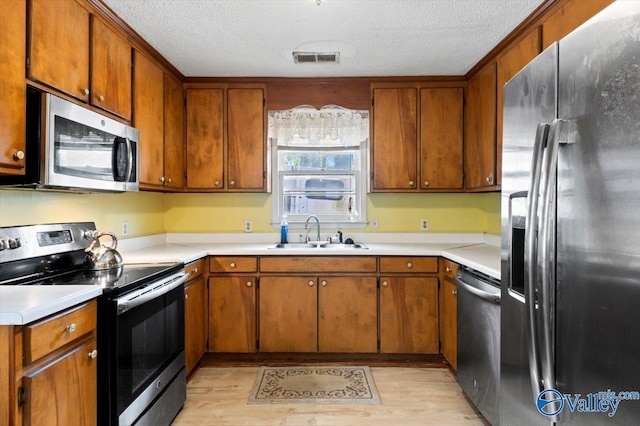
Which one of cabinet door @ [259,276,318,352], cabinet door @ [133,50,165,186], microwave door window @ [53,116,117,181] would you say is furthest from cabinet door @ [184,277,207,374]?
microwave door window @ [53,116,117,181]

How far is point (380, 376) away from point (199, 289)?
4.82 ft

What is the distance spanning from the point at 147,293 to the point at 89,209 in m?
1.01

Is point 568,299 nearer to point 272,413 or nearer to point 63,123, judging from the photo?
point 272,413

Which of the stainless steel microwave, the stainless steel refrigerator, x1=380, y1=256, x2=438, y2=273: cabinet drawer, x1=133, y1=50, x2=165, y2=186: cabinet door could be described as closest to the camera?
the stainless steel refrigerator

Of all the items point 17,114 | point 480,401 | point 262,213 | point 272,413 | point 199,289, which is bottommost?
point 272,413

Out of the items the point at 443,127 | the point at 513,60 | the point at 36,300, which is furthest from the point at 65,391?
the point at 443,127

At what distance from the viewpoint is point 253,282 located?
2.91 m

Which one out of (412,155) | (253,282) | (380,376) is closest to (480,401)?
(380,376)

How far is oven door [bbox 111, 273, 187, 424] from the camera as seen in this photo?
1.59 metres

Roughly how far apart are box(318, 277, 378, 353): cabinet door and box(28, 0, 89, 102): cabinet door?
201cm

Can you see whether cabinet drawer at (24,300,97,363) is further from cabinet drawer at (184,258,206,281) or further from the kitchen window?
the kitchen window

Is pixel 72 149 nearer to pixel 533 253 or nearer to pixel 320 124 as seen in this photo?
pixel 533 253

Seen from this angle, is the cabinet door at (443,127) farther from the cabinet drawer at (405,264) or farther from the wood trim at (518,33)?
the cabinet drawer at (405,264)

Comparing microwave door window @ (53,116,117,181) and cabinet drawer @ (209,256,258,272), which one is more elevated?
microwave door window @ (53,116,117,181)
